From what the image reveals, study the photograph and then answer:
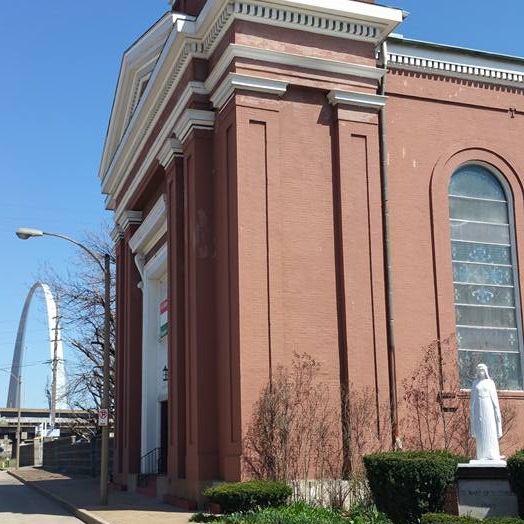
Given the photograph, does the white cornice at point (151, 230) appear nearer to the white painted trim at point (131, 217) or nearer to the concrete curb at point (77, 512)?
the white painted trim at point (131, 217)

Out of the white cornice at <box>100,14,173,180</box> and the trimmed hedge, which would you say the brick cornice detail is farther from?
the trimmed hedge

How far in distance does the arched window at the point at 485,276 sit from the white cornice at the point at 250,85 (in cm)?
603

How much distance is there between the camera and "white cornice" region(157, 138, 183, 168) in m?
23.0

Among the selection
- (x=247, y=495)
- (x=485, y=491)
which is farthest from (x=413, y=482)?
(x=247, y=495)

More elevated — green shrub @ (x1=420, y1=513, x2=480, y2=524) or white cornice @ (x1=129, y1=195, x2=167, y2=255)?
white cornice @ (x1=129, y1=195, x2=167, y2=255)

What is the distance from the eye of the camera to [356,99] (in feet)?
70.0

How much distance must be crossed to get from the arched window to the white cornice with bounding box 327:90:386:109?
133 inches

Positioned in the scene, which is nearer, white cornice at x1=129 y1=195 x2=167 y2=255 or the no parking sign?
the no parking sign

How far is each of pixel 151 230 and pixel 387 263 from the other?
10.1m

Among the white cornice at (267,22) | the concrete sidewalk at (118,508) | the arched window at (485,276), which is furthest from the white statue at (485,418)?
the white cornice at (267,22)

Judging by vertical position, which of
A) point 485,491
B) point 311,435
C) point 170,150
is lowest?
point 485,491

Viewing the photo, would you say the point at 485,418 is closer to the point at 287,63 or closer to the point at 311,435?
the point at 311,435

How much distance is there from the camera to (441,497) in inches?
526

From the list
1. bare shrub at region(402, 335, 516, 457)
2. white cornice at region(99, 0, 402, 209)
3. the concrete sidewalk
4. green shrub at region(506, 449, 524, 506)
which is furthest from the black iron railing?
green shrub at region(506, 449, 524, 506)
